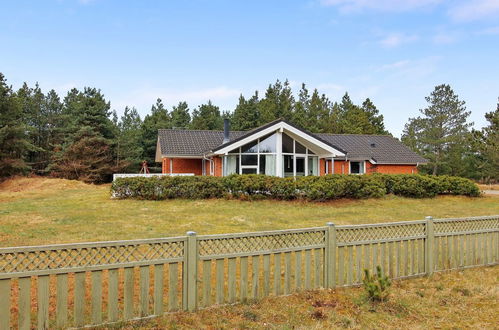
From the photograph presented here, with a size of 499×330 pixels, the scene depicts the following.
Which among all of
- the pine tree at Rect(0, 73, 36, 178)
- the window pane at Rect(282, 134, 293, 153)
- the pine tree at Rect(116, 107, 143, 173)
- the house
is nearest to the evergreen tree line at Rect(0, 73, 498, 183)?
the pine tree at Rect(0, 73, 36, 178)

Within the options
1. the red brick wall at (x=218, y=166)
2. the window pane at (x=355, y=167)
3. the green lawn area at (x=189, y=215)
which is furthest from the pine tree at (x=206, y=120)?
the green lawn area at (x=189, y=215)

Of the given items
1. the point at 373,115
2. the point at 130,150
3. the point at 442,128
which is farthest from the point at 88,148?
the point at 442,128

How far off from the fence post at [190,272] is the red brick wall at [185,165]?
19563 mm

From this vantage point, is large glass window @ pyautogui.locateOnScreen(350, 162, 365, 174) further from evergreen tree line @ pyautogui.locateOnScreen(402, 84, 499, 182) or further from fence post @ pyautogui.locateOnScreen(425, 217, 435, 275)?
evergreen tree line @ pyautogui.locateOnScreen(402, 84, 499, 182)

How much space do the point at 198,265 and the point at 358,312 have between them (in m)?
2.12

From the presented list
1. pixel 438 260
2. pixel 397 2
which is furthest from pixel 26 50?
pixel 438 260

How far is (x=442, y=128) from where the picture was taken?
152 ft

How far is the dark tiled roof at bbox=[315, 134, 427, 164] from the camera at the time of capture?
26.2m

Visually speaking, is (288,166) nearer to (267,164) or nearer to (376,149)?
(267,164)

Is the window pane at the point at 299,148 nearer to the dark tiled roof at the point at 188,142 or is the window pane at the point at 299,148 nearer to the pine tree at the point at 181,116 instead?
the dark tiled roof at the point at 188,142

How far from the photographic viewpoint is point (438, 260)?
5.80 metres

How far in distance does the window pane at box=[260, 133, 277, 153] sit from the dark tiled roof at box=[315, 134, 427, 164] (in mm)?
9077

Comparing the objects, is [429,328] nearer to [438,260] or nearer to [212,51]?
[438,260]

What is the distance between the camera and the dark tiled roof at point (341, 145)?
23027mm
